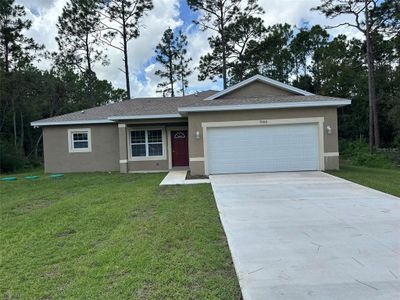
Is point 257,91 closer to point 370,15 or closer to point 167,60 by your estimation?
point 370,15

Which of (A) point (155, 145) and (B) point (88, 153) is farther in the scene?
(B) point (88, 153)

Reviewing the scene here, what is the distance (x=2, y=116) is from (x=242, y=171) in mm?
23752

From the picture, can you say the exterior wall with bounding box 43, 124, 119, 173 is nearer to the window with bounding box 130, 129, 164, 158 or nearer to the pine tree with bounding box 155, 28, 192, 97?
the window with bounding box 130, 129, 164, 158

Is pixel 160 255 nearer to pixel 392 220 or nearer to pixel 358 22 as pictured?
pixel 392 220

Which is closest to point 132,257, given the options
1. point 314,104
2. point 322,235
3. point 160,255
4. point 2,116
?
point 160,255

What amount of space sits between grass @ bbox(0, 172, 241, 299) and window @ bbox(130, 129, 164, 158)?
7.52 meters

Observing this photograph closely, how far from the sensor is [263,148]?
43.2 ft

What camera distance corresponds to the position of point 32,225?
6.27 meters

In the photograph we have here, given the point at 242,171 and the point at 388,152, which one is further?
the point at 388,152

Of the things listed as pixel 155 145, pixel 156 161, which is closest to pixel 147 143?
pixel 155 145

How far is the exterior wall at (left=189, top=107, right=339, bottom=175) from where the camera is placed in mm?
13039

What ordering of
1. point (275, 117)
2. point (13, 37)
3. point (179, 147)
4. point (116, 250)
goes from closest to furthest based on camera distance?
point (116, 250) → point (275, 117) → point (179, 147) → point (13, 37)

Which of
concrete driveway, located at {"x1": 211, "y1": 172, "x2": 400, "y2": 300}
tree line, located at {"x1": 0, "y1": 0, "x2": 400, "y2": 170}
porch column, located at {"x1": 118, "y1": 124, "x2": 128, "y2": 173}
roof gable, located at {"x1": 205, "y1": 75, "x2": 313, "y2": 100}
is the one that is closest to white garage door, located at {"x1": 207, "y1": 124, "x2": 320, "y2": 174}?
roof gable, located at {"x1": 205, "y1": 75, "x2": 313, "y2": 100}

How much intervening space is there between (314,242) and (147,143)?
40.8 ft
